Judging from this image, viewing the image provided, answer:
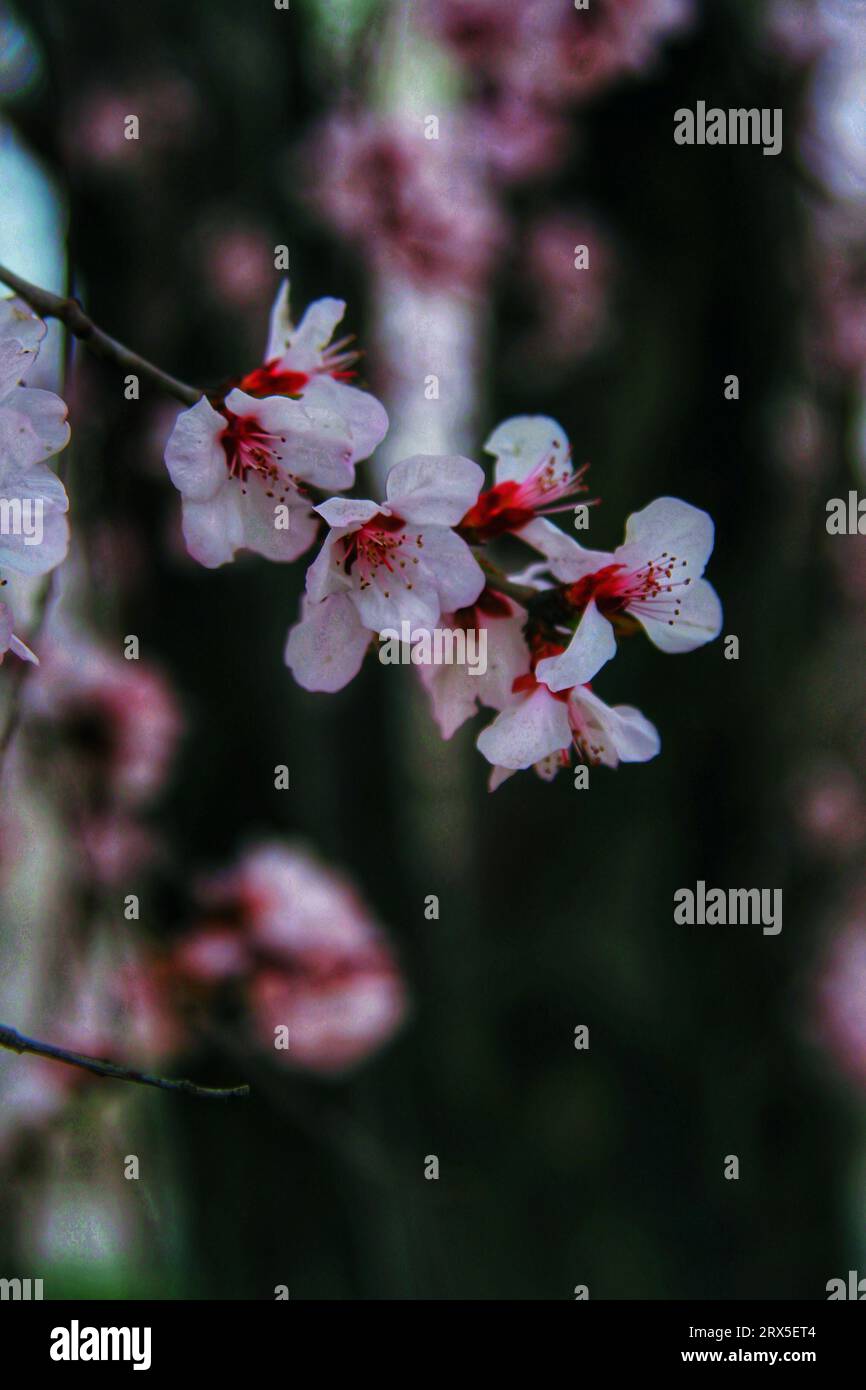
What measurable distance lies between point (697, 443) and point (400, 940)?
121cm

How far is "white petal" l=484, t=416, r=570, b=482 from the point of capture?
2.90 feet

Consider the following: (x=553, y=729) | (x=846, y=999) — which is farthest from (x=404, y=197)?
(x=846, y=999)

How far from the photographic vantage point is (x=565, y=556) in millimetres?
802

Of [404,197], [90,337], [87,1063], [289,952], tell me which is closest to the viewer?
[87,1063]

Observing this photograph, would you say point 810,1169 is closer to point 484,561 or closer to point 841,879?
point 841,879

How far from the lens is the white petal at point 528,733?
2.51 ft

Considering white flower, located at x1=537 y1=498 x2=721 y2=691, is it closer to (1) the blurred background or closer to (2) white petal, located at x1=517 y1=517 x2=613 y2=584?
(2) white petal, located at x1=517 y1=517 x2=613 y2=584

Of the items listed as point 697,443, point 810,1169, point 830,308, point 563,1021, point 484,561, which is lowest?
point 810,1169

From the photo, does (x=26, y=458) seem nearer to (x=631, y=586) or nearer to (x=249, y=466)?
(x=249, y=466)

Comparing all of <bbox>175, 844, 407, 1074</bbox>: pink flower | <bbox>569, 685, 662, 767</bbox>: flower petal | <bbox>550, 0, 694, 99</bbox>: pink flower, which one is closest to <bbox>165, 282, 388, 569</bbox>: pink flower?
<bbox>569, 685, 662, 767</bbox>: flower petal

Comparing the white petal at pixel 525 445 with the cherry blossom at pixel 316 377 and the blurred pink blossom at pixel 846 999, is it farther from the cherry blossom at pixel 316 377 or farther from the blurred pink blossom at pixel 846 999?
the blurred pink blossom at pixel 846 999

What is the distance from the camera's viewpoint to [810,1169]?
100 inches

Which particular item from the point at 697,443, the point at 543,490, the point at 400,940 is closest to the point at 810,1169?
the point at 400,940

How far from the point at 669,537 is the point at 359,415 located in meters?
0.23
